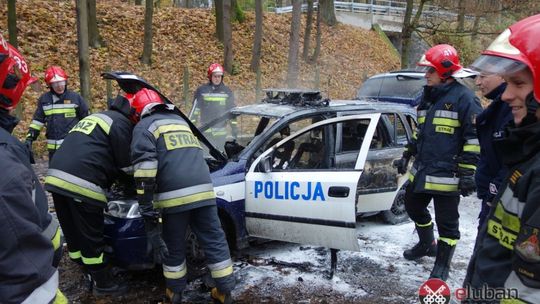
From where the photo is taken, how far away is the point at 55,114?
666 cm

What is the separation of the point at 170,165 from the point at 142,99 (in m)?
0.69

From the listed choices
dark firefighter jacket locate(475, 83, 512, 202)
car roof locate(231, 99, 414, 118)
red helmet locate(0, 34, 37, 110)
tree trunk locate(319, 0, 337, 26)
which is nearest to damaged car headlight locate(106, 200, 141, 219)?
car roof locate(231, 99, 414, 118)

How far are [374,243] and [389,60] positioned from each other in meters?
18.8

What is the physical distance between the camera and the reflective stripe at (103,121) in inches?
151

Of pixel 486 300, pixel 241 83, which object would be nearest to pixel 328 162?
pixel 486 300

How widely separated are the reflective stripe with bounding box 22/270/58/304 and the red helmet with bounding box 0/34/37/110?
720 millimetres

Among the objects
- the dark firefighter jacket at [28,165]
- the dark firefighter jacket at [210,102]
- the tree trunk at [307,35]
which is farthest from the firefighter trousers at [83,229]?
the tree trunk at [307,35]

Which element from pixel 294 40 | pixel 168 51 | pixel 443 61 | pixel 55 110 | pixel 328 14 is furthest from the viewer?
pixel 328 14

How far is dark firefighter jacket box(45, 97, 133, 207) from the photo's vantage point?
145 inches

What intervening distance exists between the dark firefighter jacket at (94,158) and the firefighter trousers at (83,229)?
12cm

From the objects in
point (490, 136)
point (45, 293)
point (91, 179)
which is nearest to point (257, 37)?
point (91, 179)

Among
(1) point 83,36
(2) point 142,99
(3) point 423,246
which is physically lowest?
(3) point 423,246

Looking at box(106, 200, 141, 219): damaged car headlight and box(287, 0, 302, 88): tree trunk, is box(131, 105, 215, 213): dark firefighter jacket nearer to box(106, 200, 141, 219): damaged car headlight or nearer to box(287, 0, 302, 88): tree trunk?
box(106, 200, 141, 219): damaged car headlight

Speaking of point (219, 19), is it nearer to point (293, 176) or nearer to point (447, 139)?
point (293, 176)
